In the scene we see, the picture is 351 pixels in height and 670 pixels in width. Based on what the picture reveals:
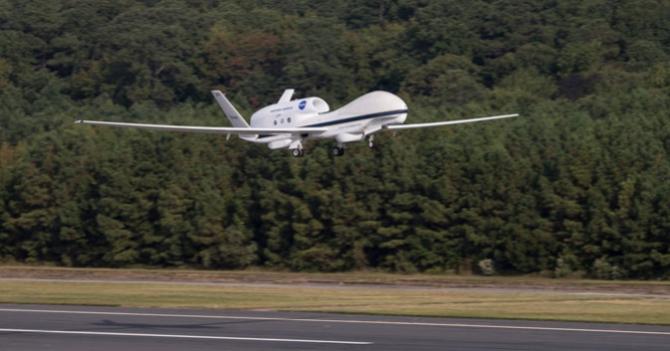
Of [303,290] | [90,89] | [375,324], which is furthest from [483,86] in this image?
[375,324]

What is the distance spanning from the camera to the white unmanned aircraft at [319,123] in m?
37.2

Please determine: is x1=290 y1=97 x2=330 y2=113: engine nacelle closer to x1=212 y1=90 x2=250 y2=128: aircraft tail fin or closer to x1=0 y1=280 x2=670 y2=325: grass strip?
x1=212 y1=90 x2=250 y2=128: aircraft tail fin

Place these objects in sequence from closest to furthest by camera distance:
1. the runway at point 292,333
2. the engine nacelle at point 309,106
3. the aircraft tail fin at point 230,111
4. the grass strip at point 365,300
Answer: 1. the runway at point 292,333
2. the grass strip at point 365,300
3. the engine nacelle at point 309,106
4. the aircraft tail fin at point 230,111

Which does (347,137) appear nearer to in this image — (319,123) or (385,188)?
(319,123)

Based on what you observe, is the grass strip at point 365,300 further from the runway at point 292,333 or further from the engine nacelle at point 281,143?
the engine nacelle at point 281,143

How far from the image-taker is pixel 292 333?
2727 centimetres

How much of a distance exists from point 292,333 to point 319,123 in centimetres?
1217

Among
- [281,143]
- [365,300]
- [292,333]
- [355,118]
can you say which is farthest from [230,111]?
[292,333]

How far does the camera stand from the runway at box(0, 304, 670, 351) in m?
25.2

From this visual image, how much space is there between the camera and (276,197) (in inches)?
3017

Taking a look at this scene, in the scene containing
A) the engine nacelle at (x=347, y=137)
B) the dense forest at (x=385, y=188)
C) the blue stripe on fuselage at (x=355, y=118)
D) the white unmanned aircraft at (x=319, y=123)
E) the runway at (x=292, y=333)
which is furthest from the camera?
the dense forest at (x=385, y=188)

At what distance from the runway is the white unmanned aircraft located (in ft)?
23.3

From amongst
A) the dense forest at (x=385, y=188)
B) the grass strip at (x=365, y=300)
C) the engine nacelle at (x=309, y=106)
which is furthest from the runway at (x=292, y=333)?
the dense forest at (x=385, y=188)

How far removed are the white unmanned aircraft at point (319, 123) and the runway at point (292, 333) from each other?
711cm
